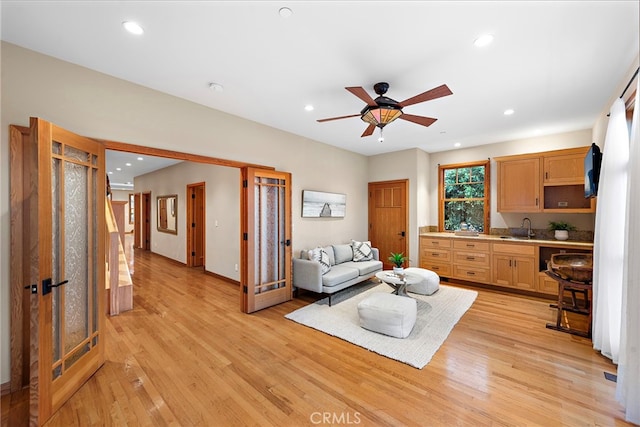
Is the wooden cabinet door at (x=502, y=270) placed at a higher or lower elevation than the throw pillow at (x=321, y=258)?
lower

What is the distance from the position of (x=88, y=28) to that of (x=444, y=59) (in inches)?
115

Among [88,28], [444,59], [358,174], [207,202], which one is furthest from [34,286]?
[358,174]

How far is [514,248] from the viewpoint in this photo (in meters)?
4.38

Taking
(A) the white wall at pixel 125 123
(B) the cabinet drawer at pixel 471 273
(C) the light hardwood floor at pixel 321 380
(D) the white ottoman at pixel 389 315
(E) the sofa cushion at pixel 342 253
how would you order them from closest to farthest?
(C) the light hardwood floor at pixel 321 380
(A) the white wall at pixel 125 123
(D) the white ottoman at pixel 389 315
(B) the cabinet drawer at pixel 471 273
(E) the sofa cushion at pixel 342 253

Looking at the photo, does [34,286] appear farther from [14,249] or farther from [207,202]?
[207,202]

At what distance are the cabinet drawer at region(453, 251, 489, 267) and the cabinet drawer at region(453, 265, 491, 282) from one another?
8 cm

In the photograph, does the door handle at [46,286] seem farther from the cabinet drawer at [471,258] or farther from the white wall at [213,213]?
the cabinet drawer at [471,258]

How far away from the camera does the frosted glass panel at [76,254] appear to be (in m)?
2.05

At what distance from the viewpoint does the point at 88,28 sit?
1.91 meters

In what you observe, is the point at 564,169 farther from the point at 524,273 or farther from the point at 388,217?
the point at 388,217

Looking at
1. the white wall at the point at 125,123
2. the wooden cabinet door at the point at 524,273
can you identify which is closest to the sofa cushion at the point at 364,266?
the white wall at the point at 125,123

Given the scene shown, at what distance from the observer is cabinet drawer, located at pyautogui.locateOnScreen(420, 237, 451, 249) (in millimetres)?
5074

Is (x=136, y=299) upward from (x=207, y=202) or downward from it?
downward

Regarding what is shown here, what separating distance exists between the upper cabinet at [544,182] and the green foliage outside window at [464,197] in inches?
20.9
